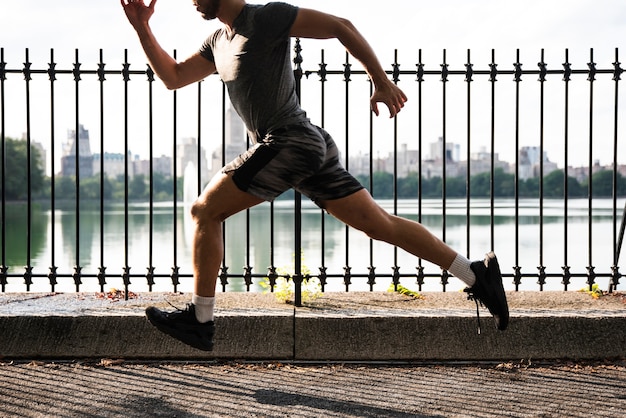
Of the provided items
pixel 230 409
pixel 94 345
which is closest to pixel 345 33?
pixel 230 409

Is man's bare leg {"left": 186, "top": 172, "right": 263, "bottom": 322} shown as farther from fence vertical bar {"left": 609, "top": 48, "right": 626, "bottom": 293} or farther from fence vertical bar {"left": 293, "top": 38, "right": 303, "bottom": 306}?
fence vertical bar {"left": 609, "top": 48, "right": 626, "bottom": 293}

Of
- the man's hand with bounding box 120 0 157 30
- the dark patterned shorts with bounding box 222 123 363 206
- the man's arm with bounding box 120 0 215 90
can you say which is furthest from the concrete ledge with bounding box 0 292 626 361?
the man's hand with bounding box 120 0 157 30

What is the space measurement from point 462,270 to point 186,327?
4.66 ft

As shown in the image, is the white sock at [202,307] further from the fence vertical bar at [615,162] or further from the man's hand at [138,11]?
the fence vertical bar at [615,162]

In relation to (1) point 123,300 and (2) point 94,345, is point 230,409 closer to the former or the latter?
(2) point 94,345

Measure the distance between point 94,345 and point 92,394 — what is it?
83 centimetres

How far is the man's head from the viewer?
3.51m

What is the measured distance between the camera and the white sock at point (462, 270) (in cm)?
378

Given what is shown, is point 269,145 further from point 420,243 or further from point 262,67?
point 420,243

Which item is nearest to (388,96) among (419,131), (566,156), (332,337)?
(332,337)

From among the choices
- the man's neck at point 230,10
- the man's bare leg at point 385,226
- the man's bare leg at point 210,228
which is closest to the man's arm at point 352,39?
the man's neck at point 230,10

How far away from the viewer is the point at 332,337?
4559 mm

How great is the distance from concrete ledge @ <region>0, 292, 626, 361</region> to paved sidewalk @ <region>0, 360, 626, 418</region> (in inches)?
4.7

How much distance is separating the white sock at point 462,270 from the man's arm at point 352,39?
857 millimetres
